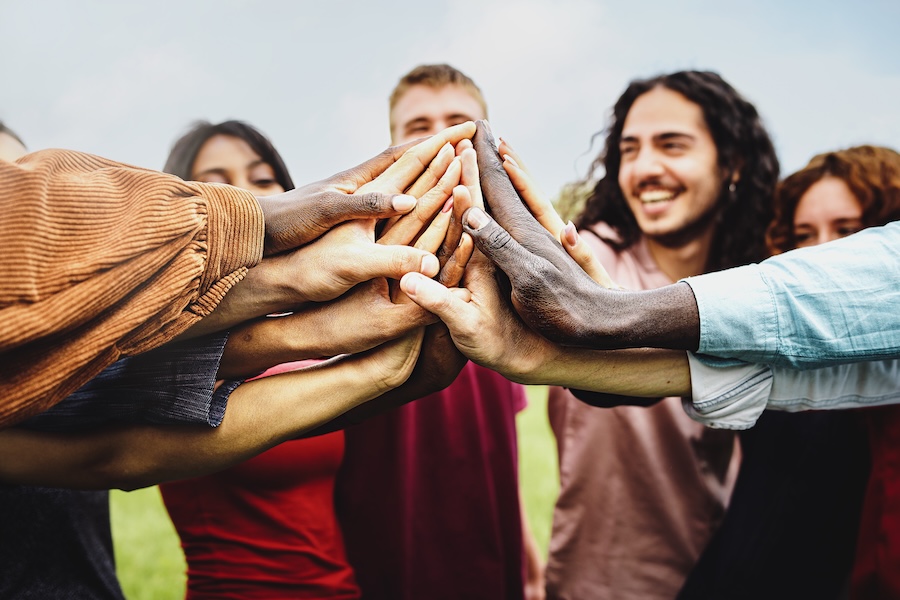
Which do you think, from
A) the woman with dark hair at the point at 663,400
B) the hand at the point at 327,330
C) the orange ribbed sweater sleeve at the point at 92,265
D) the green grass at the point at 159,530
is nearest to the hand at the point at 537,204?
the hand at the point at 327,330

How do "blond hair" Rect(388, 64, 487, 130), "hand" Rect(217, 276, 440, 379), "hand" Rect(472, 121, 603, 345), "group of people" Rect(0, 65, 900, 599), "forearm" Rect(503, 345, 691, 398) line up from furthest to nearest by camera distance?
"blond hair" Rect(388, 64, 487, 130), "forearm" Rect(503, 345, 691, 398), "hand" Rect(217, 276, 440, 379), "hand" Rect(472, 121, 603, 345), "group of people" Rect(0, 65, 900, 599)

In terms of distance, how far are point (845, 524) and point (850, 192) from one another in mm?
1071

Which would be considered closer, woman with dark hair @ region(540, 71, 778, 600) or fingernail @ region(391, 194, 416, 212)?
fingernail @ region(391, 194, 416, 212)

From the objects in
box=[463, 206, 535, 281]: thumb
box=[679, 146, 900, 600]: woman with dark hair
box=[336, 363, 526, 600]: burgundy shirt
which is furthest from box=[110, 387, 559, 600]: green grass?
box=[463, 206, 535, 281]: thumb

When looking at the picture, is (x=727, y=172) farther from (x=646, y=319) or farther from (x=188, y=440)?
(x=188, y=440)

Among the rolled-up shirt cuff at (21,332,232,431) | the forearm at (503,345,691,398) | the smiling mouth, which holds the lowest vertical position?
the forearm at (503,345,691,398)

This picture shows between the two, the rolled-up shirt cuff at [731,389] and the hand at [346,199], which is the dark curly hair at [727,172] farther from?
the hand at [346,199]

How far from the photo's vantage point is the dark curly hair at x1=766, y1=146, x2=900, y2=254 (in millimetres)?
2145

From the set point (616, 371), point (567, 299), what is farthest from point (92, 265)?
point (616, 371)

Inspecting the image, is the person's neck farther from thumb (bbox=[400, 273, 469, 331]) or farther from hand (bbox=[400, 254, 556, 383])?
thumb (bbox=[400, 273, 469, 331])

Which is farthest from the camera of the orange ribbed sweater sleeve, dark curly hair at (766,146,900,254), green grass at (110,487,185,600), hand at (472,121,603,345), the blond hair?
green grass at (110,487,185,600)

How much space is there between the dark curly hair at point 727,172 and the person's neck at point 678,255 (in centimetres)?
8

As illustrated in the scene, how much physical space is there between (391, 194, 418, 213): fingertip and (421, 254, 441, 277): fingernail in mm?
113

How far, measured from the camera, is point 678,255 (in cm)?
263
